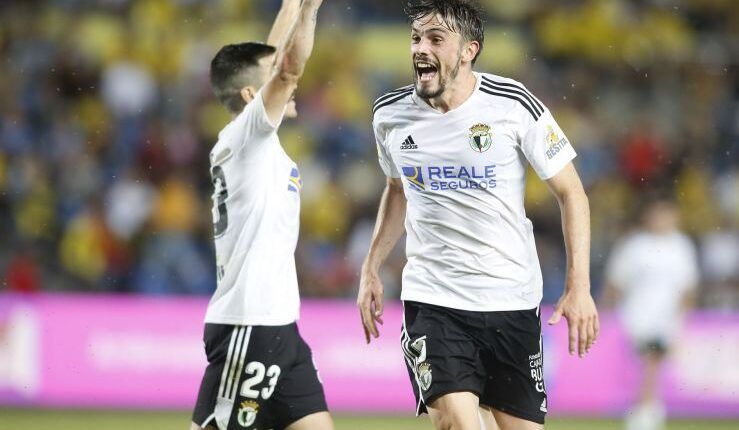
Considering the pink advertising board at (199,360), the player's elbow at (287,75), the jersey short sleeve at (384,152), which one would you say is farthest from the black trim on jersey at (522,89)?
the pink advertising board at (199,360)

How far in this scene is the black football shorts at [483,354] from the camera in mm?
5859

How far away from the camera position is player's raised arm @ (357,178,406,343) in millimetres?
6316

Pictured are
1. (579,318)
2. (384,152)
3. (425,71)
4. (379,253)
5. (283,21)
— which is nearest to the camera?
(579,318)

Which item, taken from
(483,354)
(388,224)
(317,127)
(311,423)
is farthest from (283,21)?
(317,127)

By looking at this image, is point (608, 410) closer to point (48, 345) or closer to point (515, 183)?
point (48, 345)

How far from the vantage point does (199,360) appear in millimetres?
12273

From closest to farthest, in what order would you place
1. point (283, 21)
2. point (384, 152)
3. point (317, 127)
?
point (384, 152) → point (283, 21) → point (317, 127)

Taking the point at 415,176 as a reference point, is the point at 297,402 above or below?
below

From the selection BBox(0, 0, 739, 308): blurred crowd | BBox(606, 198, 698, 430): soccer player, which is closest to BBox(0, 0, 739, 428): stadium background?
BBox(0, 0, 739, 308): blurred crowd

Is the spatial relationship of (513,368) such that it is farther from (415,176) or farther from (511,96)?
(511,96)

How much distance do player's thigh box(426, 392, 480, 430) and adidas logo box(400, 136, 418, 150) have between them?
1255 millimetres

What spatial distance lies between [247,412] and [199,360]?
21.8 feet

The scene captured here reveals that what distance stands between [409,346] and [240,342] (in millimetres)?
860

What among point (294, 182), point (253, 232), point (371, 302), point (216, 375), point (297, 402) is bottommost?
point (297, 402)
